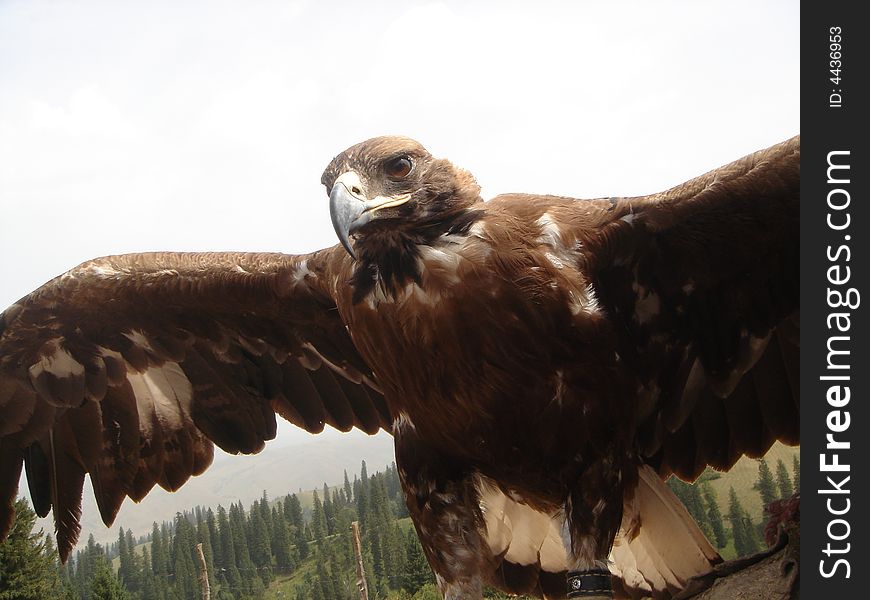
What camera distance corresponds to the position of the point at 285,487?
29.9 meters

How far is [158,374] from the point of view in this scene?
444 centimetres

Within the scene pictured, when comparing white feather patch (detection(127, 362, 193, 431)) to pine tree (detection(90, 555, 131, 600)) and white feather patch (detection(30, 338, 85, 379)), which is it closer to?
white feather patch (detection(30, 338, 85, 379))

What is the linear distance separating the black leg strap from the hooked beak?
1.58m

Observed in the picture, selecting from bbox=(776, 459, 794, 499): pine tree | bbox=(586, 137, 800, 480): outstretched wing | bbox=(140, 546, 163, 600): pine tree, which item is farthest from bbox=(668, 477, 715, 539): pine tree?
bbox=(140, 546, 163, 600): pine tree

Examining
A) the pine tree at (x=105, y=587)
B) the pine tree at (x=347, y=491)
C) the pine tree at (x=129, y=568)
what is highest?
the pine tree at (x=105, y=587)

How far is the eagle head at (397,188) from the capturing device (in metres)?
2.99

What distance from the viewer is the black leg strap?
→ 10.6 feet

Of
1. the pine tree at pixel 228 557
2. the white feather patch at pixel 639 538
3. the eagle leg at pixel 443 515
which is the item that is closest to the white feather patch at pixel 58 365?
the eagle leg at pixel 443 515

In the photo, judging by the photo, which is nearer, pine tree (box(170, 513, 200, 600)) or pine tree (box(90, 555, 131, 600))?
pine tree (box(90, 555, 131, 600))

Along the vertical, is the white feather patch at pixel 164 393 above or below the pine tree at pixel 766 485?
above

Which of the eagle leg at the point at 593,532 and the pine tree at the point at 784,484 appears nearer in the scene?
the eagle leg at the point at 593,532

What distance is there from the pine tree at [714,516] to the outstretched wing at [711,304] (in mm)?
11780

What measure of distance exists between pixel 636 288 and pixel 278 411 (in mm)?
2175

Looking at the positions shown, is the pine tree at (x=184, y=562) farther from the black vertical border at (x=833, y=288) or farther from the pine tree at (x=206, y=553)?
the black vertical border at (x=833, y=288)
